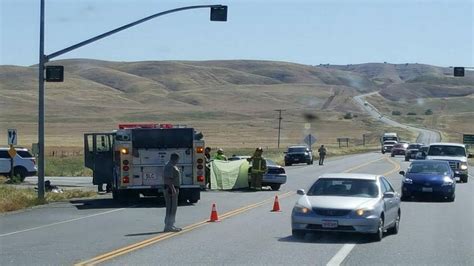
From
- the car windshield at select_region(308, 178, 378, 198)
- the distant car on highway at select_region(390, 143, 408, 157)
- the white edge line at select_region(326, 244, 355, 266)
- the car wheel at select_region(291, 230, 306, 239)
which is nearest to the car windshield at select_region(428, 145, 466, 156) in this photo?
the car windshield at select_region(308, 178, 378, 198)

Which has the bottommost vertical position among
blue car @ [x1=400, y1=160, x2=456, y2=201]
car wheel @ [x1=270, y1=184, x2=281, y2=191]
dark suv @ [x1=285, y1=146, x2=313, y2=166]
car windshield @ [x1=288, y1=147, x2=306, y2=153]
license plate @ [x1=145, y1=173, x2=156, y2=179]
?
dark suv @ [x1=285, y1=146, x2=313, y2=166]

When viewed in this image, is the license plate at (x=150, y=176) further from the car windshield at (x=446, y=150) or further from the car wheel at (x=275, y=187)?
the car windshield at (x=446, y=150)

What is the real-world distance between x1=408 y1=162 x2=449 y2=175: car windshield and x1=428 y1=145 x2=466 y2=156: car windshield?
11.9 metres

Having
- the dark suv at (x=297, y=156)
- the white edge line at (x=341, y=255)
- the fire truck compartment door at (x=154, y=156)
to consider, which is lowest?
the dark suv at (x=297, y=156)

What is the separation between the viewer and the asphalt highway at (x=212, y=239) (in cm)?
1466

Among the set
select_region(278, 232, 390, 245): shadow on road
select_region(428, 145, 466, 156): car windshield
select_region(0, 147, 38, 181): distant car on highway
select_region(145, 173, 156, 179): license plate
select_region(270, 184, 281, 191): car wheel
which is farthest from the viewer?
select_region(0, 147, 38, 181): distant car on highway

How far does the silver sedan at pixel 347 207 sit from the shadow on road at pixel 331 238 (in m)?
A: 0.19

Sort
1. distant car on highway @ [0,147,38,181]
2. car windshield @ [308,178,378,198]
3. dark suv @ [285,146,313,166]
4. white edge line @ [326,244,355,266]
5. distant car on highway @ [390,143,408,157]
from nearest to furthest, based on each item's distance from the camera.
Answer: white edge line @ [326,244,355,266], car windshield @ [308,178,378,198], distant car on highway @ [0,147,38,181], dark suv @ [285,146,313,166], distant car on highway @ [390,143,408,157]

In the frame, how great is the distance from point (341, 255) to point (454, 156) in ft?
96.5

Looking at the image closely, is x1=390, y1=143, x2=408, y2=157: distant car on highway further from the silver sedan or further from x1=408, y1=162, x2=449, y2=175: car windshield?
the silver sedan

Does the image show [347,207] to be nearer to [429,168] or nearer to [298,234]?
[298,234]

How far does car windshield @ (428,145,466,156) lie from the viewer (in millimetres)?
43375

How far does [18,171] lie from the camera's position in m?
44.6

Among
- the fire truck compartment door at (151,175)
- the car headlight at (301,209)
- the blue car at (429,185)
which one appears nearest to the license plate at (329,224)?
the car headlight at (301,209)
